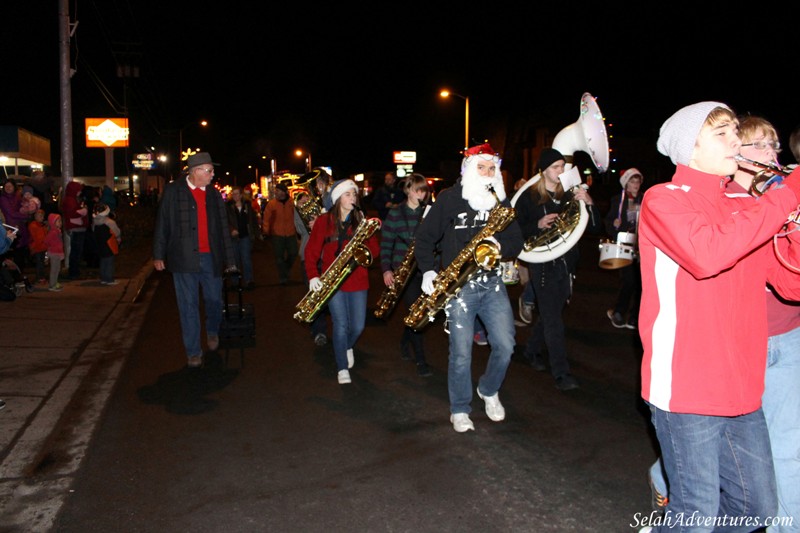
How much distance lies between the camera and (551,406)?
230 inches

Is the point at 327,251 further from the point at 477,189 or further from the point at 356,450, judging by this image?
the point at 356,450

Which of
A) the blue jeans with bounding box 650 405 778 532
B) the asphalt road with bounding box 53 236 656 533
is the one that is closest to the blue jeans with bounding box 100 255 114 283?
the asphalt road with bounding box 53 236 656 533

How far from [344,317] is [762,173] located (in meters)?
4.07

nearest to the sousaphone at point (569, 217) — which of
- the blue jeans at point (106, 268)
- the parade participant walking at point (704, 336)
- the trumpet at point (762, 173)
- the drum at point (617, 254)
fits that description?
the drum at point (617, 254)

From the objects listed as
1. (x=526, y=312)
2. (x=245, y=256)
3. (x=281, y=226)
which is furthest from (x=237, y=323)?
(x=281, y=226)

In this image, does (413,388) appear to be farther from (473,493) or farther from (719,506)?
(719,506)

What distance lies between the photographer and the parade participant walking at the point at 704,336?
259cm

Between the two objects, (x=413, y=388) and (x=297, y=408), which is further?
(x=413, y=388)

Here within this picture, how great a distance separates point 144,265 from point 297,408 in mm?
11646

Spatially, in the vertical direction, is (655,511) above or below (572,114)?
below

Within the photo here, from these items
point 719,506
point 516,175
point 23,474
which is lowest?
point 23,474

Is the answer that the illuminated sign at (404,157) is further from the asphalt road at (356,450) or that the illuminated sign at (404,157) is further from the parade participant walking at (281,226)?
the asphalt road at (356,450)

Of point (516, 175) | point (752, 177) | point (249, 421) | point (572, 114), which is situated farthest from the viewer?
point (516, 175)

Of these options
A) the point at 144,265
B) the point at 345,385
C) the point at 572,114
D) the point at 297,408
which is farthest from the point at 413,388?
the point at 572,114
